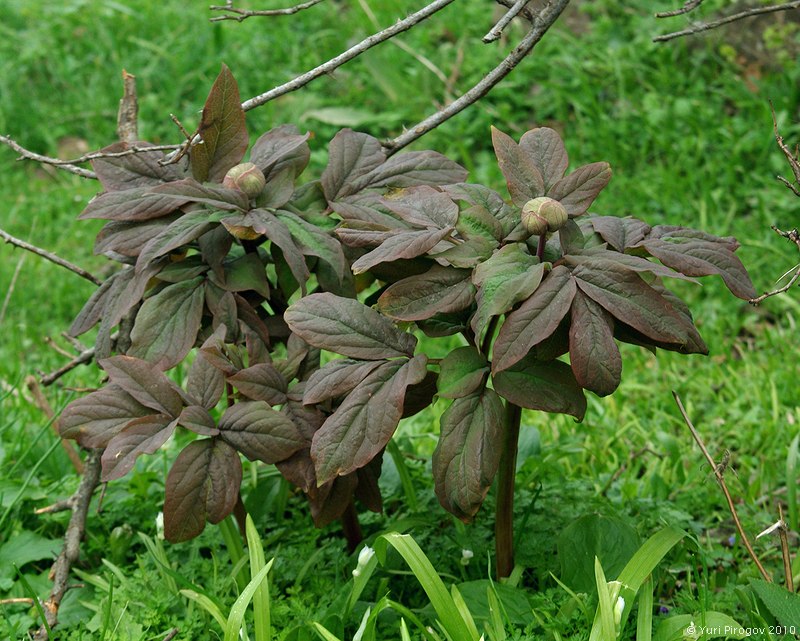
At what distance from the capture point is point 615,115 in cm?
452

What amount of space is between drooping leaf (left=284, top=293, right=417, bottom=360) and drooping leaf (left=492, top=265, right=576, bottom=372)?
0.85 ft

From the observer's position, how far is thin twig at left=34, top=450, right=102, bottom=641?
2.06 meters

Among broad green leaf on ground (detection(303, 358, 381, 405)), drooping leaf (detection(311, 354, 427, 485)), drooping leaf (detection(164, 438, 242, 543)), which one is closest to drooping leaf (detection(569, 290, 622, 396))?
drooping leaf (detection(311, 354, 427, 485))

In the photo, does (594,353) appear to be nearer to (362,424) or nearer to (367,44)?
(362,424)

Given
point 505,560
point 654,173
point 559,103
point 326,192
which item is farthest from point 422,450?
point 559,103

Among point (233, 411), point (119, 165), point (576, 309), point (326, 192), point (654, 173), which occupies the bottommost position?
point (654, 173)

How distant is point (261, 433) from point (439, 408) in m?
1.38

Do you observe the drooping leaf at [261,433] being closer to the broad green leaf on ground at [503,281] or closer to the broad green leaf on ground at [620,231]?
the broad green leaf on ground at [503,281]

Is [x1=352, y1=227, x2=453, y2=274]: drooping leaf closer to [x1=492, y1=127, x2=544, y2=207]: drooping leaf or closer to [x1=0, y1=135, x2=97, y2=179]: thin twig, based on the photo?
[x1=492, y1=127, x2=544, y2=207]: drooping leaf

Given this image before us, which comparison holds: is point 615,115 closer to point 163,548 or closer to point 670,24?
point 670,24

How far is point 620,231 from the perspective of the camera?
1.70 metres

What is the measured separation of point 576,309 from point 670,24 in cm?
356

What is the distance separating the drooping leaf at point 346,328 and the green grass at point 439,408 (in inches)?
21.7

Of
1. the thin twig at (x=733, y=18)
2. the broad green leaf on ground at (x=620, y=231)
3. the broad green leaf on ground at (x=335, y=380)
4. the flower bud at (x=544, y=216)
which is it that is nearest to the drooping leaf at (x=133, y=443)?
the broad green leaf on ground at (x=335, y=380)
